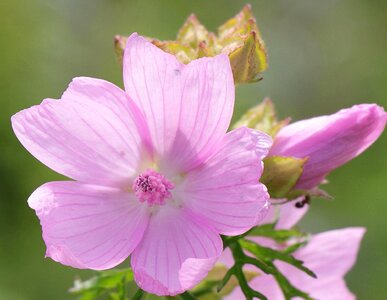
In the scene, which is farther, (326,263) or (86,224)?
(326,263)

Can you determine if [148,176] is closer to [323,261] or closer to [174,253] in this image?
[174,253]

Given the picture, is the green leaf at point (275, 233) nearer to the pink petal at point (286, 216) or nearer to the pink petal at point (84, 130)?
the pink petal at point (286, 216)

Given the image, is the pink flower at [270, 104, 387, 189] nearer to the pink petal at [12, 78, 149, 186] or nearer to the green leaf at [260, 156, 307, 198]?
the green leaf at [260, 156, 307, 198]

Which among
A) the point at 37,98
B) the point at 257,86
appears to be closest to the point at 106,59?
the point at 37,98

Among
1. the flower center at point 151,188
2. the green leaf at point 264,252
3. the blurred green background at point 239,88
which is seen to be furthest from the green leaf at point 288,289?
the blurred green background at point 239,88

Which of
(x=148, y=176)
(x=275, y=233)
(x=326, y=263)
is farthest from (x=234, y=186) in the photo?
(x=326, y=263)
